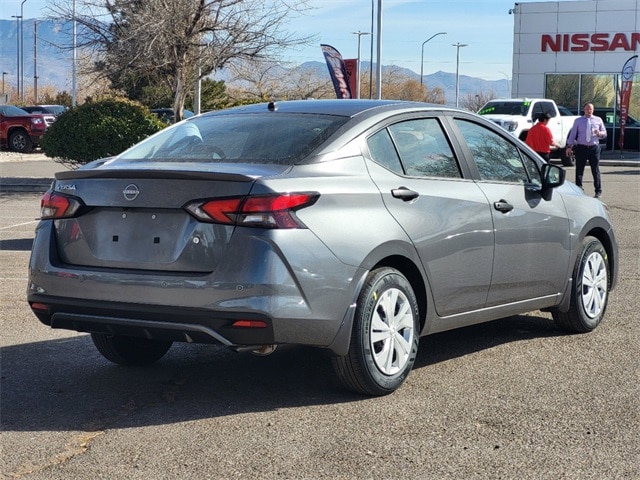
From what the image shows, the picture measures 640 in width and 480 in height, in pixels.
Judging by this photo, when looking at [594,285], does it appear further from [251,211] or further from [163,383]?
[251,211]

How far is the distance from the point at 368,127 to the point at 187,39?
16.4 meters

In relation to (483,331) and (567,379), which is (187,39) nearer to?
(483,331)

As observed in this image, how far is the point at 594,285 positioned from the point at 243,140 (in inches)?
122

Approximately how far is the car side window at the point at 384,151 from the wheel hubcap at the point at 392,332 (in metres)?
0.75

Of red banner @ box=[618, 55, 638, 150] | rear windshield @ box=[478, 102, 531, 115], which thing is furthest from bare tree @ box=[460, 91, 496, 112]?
rear windshield @ box=[478, 102, 531, 115]

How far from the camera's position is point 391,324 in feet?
19.0

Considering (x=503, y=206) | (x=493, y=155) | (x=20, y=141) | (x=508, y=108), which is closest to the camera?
(x=503, y=206)

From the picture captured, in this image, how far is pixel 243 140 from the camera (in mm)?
6004

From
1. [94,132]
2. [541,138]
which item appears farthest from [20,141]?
[541,138]

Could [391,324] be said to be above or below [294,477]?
above

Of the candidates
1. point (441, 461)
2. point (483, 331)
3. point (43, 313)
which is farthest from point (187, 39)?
point (441, 461)

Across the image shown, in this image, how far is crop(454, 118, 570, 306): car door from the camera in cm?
669

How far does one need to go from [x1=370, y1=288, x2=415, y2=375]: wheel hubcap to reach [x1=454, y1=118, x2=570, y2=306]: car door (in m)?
0.94

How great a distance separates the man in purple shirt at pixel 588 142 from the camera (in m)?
20.5
